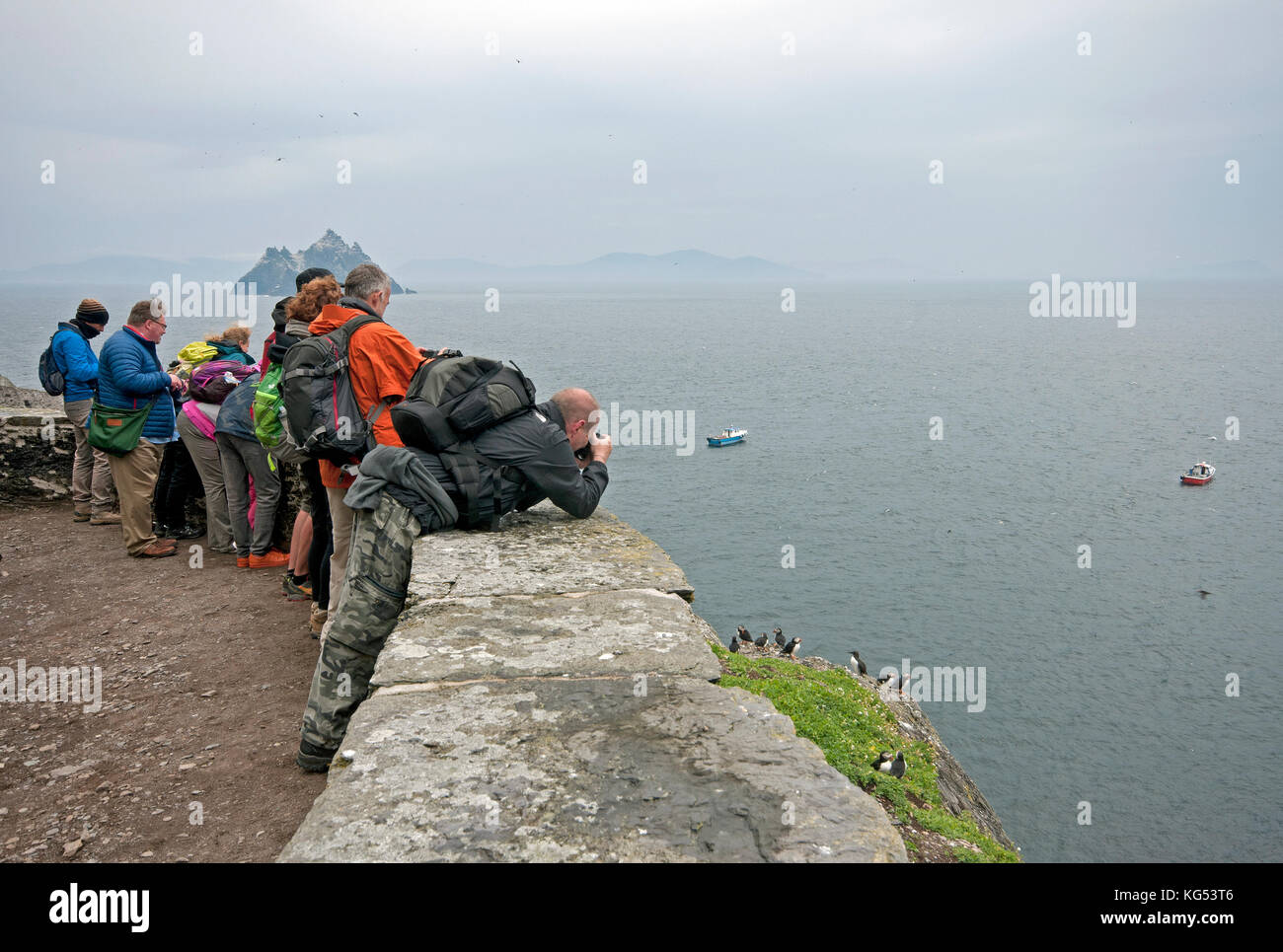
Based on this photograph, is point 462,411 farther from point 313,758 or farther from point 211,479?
point 211,479

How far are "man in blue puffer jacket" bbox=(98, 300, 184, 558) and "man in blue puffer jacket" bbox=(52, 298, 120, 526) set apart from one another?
14.0 inches

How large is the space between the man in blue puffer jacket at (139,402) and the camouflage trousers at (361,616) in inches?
200

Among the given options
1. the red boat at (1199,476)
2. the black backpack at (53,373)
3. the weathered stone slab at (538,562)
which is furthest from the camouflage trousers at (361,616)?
the red boat at (1199,476)

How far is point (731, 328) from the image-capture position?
17775 cm

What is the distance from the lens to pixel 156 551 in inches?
345

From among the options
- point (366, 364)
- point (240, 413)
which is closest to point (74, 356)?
point (240, 413)

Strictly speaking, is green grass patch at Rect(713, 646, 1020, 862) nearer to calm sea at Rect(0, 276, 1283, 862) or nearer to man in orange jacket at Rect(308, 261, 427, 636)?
man in orange jacket at Rect(308, 261, 427, 636)

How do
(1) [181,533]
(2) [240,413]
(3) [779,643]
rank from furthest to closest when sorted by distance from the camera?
(3) [779,643] → (1) [181,533] → (2) [240,413]

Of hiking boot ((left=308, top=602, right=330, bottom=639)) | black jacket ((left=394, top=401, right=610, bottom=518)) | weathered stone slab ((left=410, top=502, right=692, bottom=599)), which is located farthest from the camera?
hiking boot ((left=308, top=602, right=330, bottom=639))

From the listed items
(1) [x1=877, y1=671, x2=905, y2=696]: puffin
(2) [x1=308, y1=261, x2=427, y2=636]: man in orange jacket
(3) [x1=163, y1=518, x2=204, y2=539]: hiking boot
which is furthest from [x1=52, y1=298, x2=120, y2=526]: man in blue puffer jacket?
(1) [x1=877, y1=671, x2=905, y2=696]: puffin

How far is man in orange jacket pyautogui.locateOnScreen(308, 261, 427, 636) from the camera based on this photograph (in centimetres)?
567

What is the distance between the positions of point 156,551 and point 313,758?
5.12 meters
